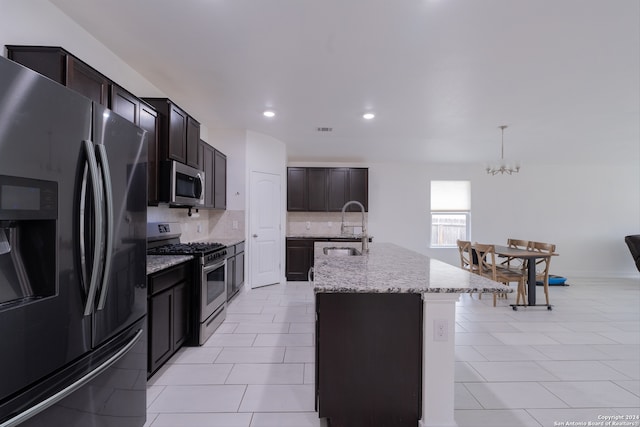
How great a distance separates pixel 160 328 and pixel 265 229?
280 centimetres

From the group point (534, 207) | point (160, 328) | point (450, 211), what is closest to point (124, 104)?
point (160, 328)

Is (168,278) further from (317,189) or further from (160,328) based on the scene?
(317,189)

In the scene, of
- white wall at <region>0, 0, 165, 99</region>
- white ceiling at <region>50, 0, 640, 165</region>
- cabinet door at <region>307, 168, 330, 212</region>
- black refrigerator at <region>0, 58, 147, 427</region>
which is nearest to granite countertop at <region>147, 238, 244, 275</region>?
black refrigerator at <region>0, 58, 147, 427</region>

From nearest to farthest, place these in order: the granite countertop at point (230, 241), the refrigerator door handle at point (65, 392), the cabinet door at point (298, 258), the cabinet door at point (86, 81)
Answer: the refrigerator door handle at point (65, 392) → the cabinet door at point (86, 81) → the granite countertop at point (230, 241) → the cabinet door at point (298, 258)

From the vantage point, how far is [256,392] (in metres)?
2.03

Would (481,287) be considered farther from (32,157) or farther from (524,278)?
(524,278)

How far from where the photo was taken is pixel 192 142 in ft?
10.4

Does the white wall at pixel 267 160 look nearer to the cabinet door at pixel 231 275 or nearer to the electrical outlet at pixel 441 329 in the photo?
the cabinet door at pixel 231 275

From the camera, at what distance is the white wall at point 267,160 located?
4637 mm

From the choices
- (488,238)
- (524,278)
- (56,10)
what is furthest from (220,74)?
(488,238)

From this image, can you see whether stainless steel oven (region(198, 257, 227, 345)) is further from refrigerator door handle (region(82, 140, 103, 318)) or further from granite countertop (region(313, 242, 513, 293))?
refrigerator door handle (region(82, 140, 103, 318))

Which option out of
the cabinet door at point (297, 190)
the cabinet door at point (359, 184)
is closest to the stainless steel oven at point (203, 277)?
the cabinet door at point (297, 190)

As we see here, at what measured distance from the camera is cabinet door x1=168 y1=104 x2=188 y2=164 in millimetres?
Answer: 2729

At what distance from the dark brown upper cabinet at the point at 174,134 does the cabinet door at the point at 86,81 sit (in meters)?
0.71
